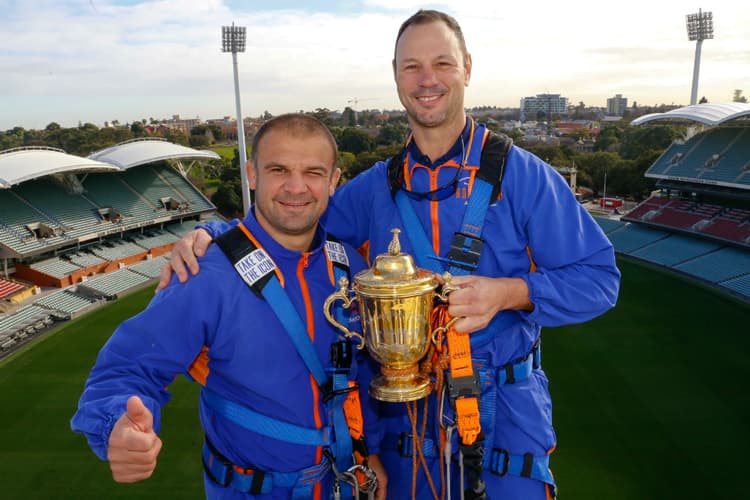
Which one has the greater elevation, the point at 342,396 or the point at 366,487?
the point at 342,396

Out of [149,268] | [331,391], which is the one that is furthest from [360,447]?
[149,268]

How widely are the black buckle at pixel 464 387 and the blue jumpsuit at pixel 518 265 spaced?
24cm

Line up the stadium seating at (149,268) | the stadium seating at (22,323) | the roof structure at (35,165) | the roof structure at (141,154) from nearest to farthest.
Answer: the stadium seating at (22,323) → the roof structure at (35,165) → the stadium seating at (149,268) → the roof structure at (141,154)

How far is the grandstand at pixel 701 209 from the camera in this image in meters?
26.0

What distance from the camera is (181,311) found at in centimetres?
239

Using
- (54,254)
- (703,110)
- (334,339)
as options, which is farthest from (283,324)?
(703,110)

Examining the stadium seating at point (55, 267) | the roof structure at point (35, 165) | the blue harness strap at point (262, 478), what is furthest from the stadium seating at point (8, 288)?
the blue harness strap at point (262, 478)

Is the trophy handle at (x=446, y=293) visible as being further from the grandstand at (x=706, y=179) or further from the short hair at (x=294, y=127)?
the grandstand at (x=706, y=179)

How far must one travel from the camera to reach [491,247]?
2.72 metres

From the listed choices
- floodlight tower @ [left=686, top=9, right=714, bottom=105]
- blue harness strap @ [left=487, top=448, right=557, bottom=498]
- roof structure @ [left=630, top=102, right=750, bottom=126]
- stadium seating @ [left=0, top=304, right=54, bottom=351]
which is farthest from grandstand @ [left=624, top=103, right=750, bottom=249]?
stadium seating @ [left=0, top=304, right=54, bottom=351]

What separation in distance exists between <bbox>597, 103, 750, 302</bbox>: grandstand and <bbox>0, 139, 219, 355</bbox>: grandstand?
26.9 meters

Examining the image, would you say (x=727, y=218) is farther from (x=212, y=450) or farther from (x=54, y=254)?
(x=54, y=254)

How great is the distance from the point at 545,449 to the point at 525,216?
1212 millimetres

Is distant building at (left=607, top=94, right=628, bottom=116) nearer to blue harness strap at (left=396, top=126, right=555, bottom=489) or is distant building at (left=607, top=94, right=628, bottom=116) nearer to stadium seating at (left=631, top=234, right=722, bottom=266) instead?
stadium seating at (left=631, top=234, right=722, bottom=266)
